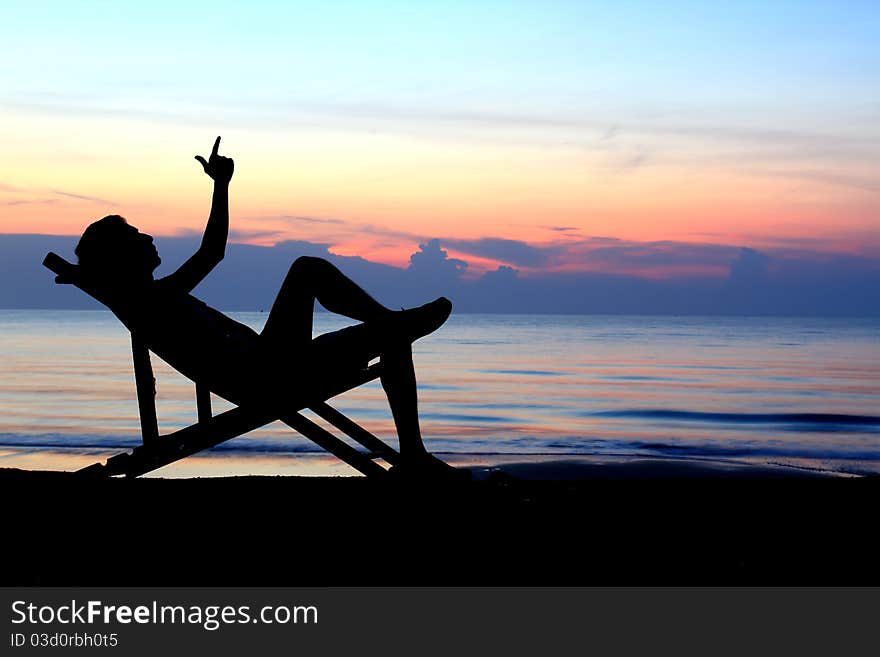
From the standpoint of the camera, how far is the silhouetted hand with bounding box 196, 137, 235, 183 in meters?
5.23

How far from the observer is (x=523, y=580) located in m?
4.15

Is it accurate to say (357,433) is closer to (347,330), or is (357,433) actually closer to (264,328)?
(347,330)

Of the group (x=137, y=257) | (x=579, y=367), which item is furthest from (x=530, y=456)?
(x=579, y=367)

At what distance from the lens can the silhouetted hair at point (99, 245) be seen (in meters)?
5.17

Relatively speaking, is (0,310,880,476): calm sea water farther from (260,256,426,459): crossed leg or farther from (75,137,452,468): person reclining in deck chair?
(260,256,426,459): crossed leg

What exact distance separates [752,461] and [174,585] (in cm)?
930

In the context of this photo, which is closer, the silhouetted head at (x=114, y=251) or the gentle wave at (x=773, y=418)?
the silhouetted head at (x=114, y=251)

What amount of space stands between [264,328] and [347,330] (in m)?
0.43

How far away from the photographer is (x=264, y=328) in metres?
5.04

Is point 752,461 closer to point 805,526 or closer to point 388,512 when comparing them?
point 805,526

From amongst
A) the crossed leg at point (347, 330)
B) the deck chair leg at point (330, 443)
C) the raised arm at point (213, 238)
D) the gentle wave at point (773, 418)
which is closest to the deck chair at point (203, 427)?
the deck chair leg at point (330, 443)

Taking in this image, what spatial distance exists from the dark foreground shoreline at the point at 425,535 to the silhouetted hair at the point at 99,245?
1202 mm

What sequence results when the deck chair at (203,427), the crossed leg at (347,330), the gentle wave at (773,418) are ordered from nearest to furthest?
the crossed leg at (347,330), the deck chair at (203,427), the gentle wave at (773,418)

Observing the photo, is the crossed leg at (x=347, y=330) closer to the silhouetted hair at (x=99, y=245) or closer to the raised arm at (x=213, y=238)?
the raised arm at (x=213, y=238)
